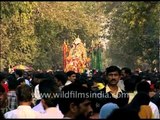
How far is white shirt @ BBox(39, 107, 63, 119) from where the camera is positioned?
20.6ft

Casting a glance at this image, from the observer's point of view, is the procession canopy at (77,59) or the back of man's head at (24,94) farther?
the procession canopy at (77,59)

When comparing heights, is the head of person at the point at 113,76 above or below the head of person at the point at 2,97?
above

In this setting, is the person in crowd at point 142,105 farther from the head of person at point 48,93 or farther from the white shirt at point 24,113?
the white shirt at point 24,113

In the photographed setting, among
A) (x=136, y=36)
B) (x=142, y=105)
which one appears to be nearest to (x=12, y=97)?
A: (x=142, y=105)

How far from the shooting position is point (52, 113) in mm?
6387

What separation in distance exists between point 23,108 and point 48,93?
340 millimetres

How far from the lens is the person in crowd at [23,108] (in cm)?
672

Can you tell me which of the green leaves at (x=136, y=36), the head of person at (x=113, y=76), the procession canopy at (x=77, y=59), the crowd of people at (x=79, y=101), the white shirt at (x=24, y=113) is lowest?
the white shirt at (x=24, y=113)

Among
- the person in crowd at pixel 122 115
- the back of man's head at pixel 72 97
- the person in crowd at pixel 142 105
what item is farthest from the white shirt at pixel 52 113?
the person in crowd at pixel 122 115

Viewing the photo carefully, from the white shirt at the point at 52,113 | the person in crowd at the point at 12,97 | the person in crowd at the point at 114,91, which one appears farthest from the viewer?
the person in crowd at the point at 12,97

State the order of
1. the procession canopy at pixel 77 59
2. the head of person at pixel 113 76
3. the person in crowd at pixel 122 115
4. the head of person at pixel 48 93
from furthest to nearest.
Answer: the procession canopy at pixel 77 59 → the head of person at pixel 113 76 → the head of person at pixel 48 93 → the person in crowd at pixel 122 115

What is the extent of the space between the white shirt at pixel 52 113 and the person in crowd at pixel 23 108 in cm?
22

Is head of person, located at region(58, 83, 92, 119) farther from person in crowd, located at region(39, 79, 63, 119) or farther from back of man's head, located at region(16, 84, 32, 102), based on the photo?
back of man's head, located at region(16, 84, 32, 102)

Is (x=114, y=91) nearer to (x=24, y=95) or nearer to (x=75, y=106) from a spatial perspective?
(x=24, y=95)
